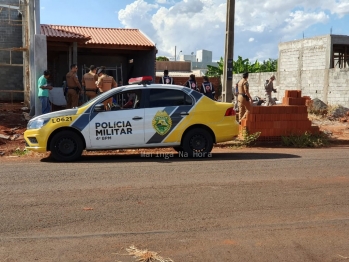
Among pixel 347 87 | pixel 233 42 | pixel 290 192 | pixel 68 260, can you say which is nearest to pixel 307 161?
pixel 290 192

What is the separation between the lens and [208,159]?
33.7 ft

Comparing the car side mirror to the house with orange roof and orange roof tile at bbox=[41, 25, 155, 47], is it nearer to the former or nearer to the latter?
the house with orange roof

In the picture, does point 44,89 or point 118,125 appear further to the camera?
point 44,89

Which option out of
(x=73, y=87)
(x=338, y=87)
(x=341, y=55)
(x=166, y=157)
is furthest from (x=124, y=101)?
(x=341, y=55)

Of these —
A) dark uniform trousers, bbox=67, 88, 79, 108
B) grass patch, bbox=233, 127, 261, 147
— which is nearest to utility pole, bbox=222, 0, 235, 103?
grass patch, bbox=233, 127, 261, 147

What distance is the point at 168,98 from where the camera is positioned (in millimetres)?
10305

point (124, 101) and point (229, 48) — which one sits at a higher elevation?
point (229, 48)

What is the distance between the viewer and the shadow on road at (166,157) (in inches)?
399

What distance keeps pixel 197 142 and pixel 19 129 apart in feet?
21.9

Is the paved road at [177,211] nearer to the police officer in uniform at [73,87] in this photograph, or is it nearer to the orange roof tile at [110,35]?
the police officer in uniform at [73,87]

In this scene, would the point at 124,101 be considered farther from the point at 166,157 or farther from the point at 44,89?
the point at 44,89

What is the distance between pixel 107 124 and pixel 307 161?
4251 mm

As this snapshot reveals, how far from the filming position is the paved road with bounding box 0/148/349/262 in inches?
193

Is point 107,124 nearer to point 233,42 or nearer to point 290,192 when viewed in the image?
point 290,192
